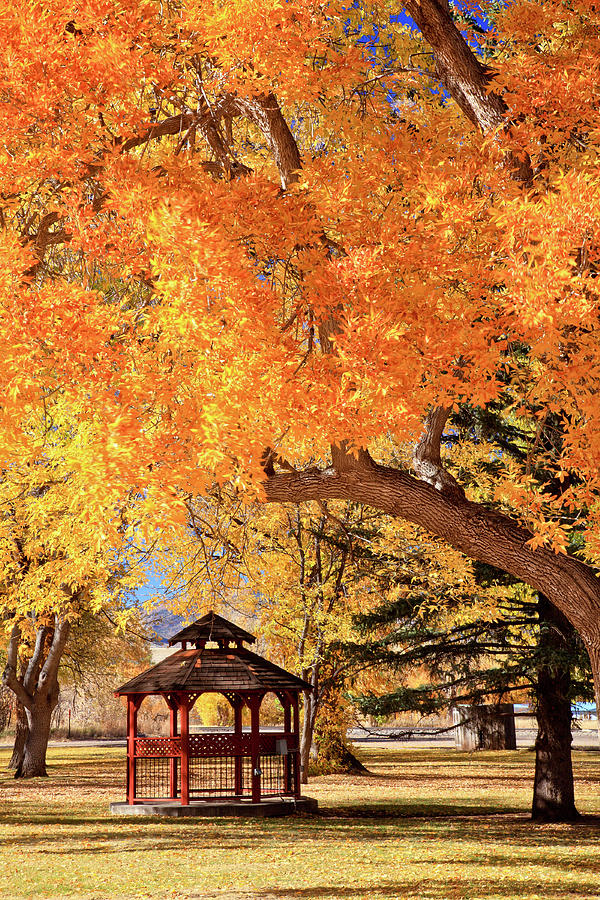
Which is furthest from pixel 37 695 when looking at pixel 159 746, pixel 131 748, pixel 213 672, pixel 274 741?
pixel 213 672

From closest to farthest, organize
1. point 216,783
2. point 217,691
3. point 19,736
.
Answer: point 217,691
point 216,783
point 19,736

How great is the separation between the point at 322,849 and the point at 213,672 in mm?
5602

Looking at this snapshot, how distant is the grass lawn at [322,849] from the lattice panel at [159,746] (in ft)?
4.09

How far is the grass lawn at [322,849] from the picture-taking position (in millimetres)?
10078

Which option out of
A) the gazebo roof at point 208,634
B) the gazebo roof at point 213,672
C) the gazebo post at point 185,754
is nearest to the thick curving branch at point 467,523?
the gazebo roof at point 213,672

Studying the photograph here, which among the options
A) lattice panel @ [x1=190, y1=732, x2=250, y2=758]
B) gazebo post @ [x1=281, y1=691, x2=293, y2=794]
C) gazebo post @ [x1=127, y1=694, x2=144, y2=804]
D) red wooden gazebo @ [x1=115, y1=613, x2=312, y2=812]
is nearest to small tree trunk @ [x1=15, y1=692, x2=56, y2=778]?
gazebo post @ [x1=127, y1=694, x2=144, y2=804]

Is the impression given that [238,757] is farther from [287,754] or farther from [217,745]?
[287,754]

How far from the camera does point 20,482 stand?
16469 mm

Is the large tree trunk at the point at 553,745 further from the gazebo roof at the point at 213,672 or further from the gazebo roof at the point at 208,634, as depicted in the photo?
the gazebo roof at the point at 208,634

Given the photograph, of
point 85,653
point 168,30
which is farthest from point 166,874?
point 85,653

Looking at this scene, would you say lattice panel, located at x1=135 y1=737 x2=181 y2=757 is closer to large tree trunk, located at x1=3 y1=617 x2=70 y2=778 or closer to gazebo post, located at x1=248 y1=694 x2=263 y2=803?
gazebo post, located at x1=248 y1=694 x2=263 y2=803

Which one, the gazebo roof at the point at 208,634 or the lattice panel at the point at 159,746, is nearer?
the lattice panel at the point at 159,746

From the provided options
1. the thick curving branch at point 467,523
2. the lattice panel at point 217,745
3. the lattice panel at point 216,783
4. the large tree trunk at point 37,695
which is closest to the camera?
the thick curving branch at point 467,523

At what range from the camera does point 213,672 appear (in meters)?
18.0
